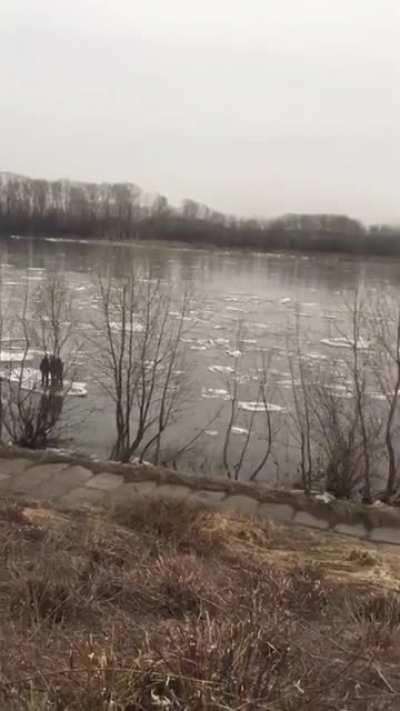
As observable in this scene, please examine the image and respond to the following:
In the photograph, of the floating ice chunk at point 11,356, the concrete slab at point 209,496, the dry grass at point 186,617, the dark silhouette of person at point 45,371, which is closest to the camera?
the dry grass at point 186,617

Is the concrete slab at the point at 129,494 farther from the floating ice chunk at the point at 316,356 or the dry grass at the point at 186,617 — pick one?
the floating ice chunk at the point at 316,356

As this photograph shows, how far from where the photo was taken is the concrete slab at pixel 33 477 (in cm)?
675

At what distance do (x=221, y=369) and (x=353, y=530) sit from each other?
8.88 metres

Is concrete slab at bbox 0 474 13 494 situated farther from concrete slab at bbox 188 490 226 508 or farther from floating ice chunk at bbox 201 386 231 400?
floating ice chunk at bbox 201 386 231 400

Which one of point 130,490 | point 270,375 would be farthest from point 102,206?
point 130,490

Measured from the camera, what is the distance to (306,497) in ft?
23.3

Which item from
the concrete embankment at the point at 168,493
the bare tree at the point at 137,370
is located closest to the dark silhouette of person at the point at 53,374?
the bare tree at the point at 137,370

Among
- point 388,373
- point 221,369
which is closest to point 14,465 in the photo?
point 388,373

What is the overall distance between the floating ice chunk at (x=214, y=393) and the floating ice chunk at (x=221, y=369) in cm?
110

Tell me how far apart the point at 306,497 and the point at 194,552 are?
2668 mm

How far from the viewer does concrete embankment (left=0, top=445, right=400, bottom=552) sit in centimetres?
630

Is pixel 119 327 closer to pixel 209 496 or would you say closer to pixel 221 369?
pixel 221 369

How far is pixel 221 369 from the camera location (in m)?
15.0

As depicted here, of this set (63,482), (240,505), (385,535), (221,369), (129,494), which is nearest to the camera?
(385,535)
